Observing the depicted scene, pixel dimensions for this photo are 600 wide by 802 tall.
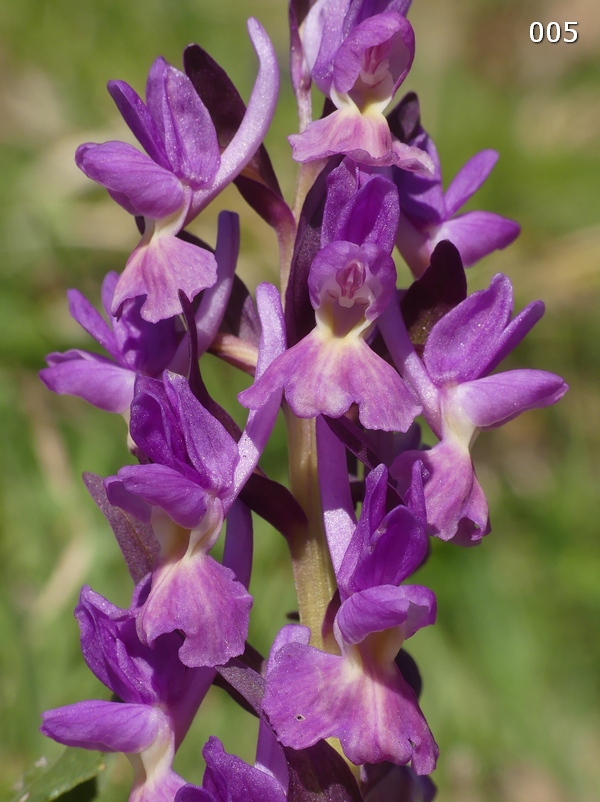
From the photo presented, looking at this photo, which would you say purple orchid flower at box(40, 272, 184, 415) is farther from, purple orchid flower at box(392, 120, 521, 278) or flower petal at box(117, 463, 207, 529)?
purple orchid flower at box(392, 120, 521, 278)

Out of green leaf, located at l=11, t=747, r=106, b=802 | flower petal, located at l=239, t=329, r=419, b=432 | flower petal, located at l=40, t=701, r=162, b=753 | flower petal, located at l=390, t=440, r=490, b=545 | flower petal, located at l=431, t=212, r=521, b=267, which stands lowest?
green leaf, located at l=11, t=747, r=106, b=802

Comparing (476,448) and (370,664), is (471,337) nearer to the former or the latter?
(370,664)

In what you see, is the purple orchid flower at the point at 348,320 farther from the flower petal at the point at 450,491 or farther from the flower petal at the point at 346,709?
the flower petal at the point at 346,709

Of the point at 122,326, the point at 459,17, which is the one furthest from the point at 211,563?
the point at 459,17

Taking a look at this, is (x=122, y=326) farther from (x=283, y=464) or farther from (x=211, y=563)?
(x=283, y=464)

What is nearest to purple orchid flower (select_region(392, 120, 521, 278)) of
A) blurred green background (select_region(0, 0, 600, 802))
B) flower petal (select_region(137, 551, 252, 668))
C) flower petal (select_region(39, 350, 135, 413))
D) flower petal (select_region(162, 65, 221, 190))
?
flower petal (select_region(162, 65, 221, 190))

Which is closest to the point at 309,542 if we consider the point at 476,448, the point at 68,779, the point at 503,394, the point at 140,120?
the point at 503,394
